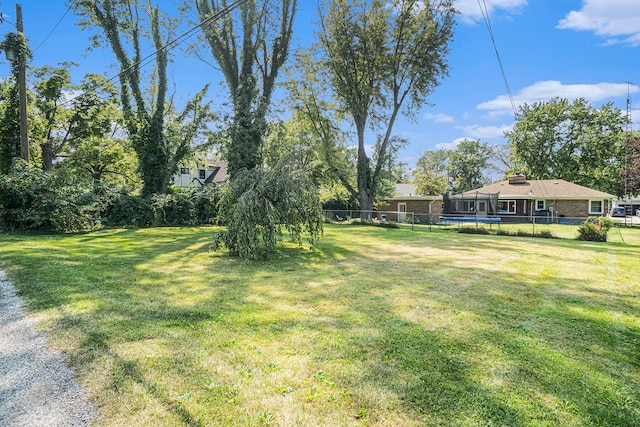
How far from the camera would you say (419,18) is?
2027cm

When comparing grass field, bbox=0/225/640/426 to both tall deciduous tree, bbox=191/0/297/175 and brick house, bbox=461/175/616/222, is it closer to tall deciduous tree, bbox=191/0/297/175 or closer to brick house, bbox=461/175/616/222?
tall deciduous tree, bbox=191/0/297/175

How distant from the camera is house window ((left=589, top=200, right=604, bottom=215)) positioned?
25734mm

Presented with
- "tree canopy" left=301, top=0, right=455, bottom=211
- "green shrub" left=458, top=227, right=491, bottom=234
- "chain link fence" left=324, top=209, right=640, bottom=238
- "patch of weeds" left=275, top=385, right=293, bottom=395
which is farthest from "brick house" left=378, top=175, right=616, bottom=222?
"patch of weeds" left=275, top=385, right=293, bottom=395

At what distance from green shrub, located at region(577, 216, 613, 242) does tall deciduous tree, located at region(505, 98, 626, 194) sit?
2447cm

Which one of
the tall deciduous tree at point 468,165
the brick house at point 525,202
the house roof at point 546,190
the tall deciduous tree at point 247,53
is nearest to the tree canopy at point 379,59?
the tall deciduous tree at point 247,53

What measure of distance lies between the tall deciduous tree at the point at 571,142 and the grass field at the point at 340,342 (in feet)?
114

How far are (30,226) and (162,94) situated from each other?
10050mm

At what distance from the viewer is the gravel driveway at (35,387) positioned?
189 cm

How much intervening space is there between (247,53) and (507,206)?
24665mm

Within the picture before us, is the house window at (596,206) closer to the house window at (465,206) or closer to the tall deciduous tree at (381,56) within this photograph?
the house window at (465,206)

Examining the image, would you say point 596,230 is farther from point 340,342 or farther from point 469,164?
point 469,164

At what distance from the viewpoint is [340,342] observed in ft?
9.85

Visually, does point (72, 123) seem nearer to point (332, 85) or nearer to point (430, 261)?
point (332, 85)

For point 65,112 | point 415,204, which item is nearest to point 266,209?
point 65,112
